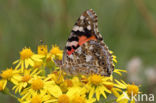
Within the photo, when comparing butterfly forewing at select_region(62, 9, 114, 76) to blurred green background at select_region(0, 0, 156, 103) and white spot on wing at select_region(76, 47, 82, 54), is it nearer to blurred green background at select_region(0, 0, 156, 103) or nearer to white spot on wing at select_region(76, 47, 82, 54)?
white spot on wing at select_region(76, 47, 82, 54)

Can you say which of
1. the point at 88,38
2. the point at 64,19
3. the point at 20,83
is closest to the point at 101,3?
the point at 64,19

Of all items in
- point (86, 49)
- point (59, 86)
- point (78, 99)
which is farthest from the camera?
point (86, 49)

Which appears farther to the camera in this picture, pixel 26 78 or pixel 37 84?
pixel 26 78

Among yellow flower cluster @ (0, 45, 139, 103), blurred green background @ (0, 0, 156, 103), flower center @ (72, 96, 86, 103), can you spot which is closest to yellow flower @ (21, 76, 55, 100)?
yellow flower cluster @ (0, 45, 139, 103)

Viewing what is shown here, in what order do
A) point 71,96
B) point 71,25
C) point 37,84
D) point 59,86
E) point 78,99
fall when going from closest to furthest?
1. point 78,99
2. point 71,96
3. point 37,84
4. point 59,86
5. point 71,25

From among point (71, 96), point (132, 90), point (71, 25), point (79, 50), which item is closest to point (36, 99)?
point (71, 96)

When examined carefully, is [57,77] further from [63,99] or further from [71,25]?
[71,25]

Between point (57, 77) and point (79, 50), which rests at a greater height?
point (79, 50)
